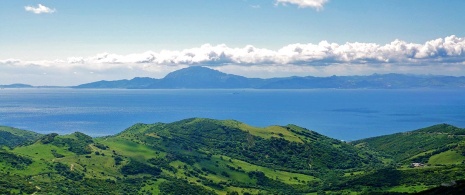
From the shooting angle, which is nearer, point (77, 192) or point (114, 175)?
point (77, 192)

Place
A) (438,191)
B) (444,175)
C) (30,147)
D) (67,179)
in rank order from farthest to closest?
(30,147)
(444,175)
(67,179)
(438,191)

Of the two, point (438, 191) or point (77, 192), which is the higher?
point (438, 191)

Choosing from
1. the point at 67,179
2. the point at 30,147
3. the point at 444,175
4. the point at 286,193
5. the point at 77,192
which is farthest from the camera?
the point at 30,147

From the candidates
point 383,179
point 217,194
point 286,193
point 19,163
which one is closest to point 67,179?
point 19,163

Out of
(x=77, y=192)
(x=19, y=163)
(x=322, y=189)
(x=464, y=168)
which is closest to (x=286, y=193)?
(x=322, y=189)

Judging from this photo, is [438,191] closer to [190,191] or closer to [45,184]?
[190,191]

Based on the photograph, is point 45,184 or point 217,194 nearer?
point 45,184

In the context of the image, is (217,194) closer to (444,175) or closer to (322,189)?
(322,189)

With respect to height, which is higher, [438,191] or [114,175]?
[438,191]

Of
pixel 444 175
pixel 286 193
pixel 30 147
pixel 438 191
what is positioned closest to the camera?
pixel 438 191

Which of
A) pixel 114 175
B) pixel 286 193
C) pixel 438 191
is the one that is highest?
pixel 438 191
